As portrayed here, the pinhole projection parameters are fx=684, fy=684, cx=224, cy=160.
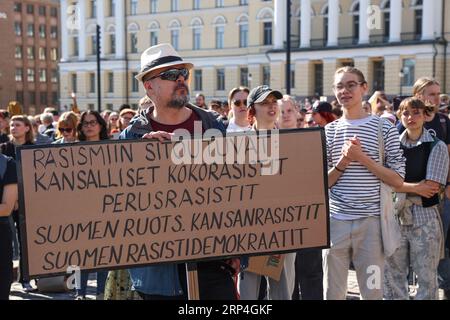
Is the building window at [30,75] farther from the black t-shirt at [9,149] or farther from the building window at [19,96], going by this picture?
the black t-shirt at [9,149]

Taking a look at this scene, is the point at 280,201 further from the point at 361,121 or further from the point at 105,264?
the point at 361,121

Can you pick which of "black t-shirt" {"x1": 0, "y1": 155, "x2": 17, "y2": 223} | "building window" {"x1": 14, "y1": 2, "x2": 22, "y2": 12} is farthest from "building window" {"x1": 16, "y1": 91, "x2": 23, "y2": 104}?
"black t-shirt" {"x1": 0, "y1": 155, "x2": 17, "y2": 223}

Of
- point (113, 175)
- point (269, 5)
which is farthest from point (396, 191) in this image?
point (269, 5)

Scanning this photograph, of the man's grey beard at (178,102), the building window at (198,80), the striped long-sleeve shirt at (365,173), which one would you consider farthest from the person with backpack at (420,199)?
the building window at (198,80)

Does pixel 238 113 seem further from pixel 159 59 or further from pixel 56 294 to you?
pixel 159 59

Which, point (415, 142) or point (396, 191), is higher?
point (415, 142)

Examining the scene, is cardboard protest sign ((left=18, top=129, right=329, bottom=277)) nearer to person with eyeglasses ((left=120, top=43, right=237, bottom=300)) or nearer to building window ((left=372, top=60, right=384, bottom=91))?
person with eyeglasses ((left=120, top=43, right=237, bottom=300))

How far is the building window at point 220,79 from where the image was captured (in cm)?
6603

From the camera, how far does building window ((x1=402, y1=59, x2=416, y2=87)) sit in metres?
53.3

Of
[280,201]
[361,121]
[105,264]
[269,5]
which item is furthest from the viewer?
[269,5]

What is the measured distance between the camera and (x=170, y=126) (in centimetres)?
419

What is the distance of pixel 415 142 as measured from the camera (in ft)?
20.5

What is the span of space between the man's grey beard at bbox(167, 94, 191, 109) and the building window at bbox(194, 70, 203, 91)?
6368 centimetres

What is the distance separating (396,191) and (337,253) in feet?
3.30
